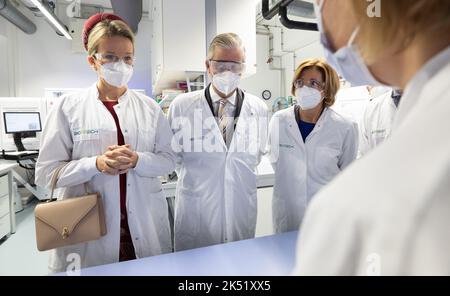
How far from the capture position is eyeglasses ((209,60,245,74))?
1.37 meters

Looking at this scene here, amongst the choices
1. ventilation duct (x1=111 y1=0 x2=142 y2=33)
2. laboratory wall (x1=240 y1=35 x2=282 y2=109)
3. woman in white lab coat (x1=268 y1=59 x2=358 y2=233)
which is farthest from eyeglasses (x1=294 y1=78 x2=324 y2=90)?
laboratory wall (x1=240 y1=35 x2=282 y2=109)

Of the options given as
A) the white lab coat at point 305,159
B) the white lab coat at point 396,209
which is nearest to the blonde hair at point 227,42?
the white lab coat at point 305,159

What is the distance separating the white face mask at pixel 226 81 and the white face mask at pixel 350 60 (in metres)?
0.90

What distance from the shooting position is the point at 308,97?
1479 mm

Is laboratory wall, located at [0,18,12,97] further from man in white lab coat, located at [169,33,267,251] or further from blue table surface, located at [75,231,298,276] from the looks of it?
blue table surface, located at [75,231,298,276]

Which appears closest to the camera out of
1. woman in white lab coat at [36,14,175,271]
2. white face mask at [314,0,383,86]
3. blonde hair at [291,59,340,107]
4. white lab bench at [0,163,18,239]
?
white face mask at [314,0,383,86]

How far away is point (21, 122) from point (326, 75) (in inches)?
142

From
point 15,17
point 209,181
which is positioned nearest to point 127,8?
point 15,17

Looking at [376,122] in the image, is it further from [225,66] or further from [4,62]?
[4,62]

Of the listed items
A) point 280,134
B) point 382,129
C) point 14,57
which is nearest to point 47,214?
point 280,134

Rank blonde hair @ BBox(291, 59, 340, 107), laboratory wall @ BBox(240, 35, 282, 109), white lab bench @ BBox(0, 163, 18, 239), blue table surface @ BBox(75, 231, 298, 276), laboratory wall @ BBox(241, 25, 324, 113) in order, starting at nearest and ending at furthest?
blue table surface @ BBox(75, 231, 298, 276)
blonde hair @ BBox(291, 59, 340, 107)
white lab bench @ BBox(0, 163, 18, 239)
laboratory wall @ BBox(241, 25, 324, 113)
laboratory wall @ BBox(240, 35, 282, 109)

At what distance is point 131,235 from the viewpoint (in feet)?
3.77

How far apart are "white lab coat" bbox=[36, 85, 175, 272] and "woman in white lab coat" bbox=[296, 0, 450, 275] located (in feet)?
3.15

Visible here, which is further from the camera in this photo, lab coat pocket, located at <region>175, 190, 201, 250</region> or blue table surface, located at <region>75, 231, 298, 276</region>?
lab coat pocket, located at <region>175, 190, 201, 250</region>
